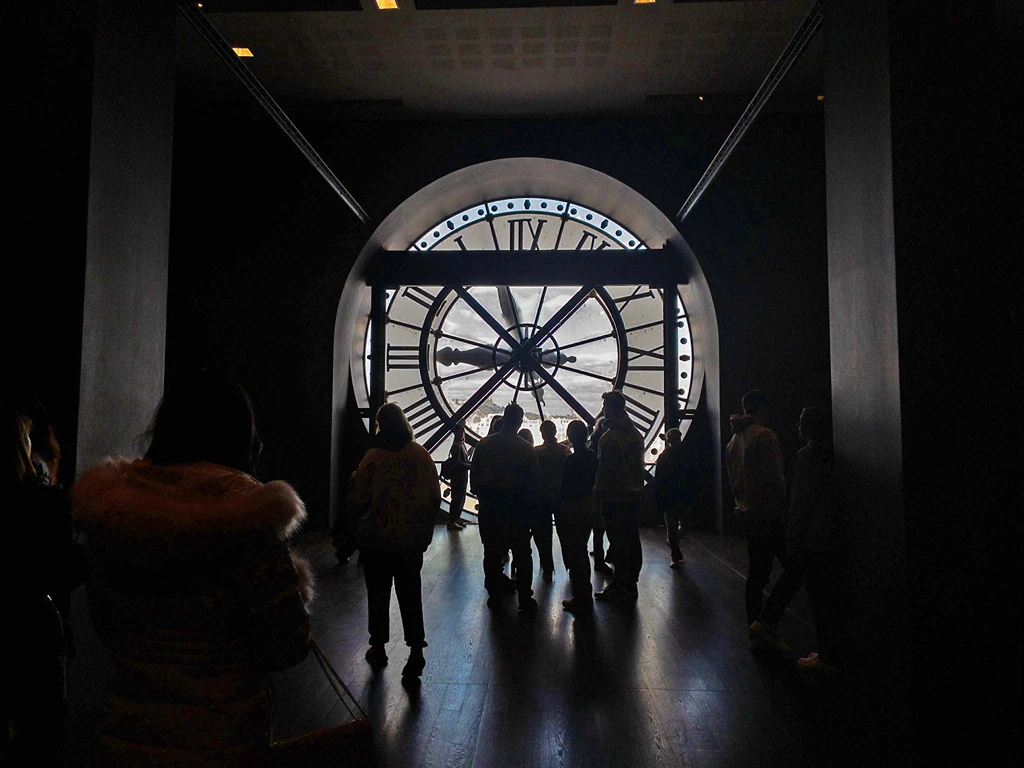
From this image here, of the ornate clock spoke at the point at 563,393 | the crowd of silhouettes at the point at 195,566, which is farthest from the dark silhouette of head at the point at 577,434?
the ornate clock spoke at the point at 563,393

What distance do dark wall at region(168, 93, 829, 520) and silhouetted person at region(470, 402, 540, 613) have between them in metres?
2.81

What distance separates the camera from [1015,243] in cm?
311

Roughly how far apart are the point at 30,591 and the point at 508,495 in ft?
7.98

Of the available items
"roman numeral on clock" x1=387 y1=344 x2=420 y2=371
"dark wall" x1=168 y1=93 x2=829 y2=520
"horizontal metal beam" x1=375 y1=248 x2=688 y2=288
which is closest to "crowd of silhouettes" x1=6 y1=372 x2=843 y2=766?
"dark wall" x1=168 y1=93 x2=829 y2=520

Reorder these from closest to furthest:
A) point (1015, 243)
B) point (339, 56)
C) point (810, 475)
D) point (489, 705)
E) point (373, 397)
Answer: point (489, 705) → point (810, 475) → point (1015, 243) → point (339, 56) → point (373, 397)

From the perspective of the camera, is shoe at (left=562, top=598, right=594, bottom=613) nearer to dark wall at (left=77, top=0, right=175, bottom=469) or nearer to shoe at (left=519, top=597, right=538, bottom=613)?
shoe at (left=519, top=597, right=538, bottom=613)

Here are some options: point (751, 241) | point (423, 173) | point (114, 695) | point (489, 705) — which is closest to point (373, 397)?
point (423, 173)

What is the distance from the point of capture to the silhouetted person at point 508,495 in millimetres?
3709

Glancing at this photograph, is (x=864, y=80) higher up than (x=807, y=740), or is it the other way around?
(x=864, y=80)

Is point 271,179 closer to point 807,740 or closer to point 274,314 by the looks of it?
point 274,314

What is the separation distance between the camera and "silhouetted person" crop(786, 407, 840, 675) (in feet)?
8.75

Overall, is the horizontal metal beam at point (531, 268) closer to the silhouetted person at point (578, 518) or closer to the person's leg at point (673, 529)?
the person's leg at point (673, 529)

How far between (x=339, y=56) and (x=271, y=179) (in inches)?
59.7

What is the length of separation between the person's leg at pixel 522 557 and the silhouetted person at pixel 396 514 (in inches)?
41.5
